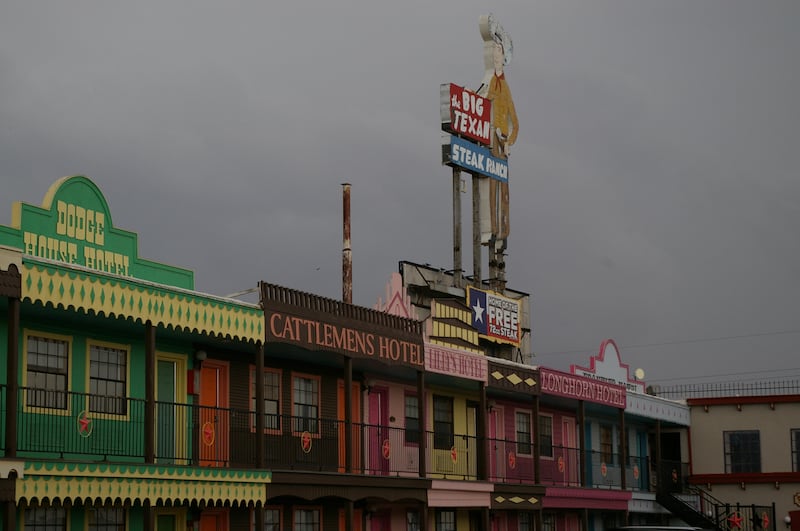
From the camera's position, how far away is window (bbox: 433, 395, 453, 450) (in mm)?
35859

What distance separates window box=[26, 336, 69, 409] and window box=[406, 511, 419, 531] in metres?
13.3

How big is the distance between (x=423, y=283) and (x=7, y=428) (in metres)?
28.5

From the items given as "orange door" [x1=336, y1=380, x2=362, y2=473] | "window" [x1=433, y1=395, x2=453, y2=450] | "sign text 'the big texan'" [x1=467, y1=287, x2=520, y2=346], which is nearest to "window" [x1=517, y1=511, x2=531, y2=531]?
"window" [x1=433, y1=395, x2=453, y2=450]

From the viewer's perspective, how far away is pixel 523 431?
41156mm

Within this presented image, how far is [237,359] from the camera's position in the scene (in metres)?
28.8

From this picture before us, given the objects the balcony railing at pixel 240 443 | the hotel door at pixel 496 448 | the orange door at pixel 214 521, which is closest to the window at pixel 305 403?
the balcony railing at pixel 240 443

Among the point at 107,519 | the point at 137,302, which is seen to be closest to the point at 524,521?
the point at 107,519

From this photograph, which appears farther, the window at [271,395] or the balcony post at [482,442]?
the balcony post at [482,442]

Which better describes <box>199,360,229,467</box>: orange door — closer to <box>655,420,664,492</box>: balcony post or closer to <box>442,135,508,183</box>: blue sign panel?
<box>442,135,508,183</box>: blue sign panel

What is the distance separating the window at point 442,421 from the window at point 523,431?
4.52 meters

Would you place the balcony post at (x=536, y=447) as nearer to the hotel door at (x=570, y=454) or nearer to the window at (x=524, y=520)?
the window at (x=524, y=520)

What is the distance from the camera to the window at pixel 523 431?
40650 millimetres

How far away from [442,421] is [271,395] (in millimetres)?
8232

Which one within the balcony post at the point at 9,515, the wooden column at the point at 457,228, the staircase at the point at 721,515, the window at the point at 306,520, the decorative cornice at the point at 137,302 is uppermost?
the wooden column at the point at 457,228
